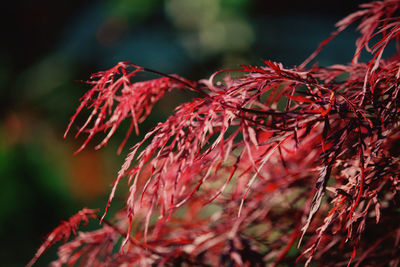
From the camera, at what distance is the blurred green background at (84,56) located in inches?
118

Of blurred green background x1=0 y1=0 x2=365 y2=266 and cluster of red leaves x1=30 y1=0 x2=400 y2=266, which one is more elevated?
blurred green background x1=0 y1=0 x2=365 y2=266

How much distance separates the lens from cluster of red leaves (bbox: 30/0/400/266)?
1.40 ft

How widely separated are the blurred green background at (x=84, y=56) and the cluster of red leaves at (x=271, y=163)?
2.41 m

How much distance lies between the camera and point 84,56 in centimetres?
357

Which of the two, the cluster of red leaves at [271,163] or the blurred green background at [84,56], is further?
the blurred green background at [84,56]

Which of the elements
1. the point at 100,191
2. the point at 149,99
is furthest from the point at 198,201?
the point at 100,191

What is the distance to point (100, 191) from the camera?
3.10 metres

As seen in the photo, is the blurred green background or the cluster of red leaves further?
the blurred green background

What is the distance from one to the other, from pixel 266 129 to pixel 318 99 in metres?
0.08

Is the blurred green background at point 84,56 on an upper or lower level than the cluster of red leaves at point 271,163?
upper

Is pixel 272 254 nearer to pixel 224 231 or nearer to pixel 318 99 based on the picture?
pixel 224 231

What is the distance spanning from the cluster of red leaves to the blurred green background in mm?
2405

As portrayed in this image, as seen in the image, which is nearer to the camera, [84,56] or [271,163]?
[271,163]

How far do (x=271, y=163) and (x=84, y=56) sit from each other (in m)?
3.20
